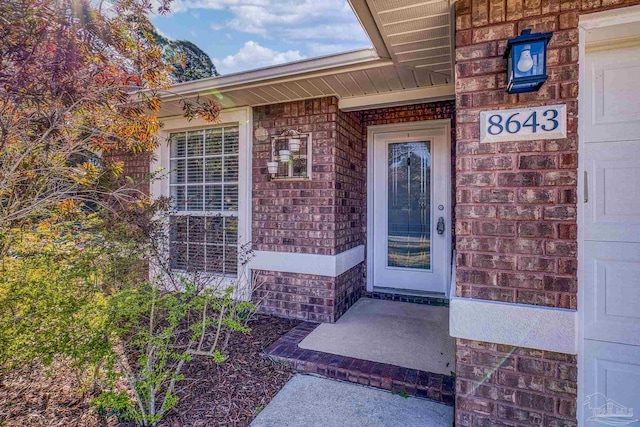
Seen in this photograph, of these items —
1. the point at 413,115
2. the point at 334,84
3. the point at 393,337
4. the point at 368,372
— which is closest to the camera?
the point at 368,372

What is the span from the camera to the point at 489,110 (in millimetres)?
1832

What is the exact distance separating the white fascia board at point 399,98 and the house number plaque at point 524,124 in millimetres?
1620

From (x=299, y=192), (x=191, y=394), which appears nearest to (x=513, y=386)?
(x=191, y=394)

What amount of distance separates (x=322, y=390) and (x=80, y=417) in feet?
5.42

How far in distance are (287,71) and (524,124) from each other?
7.14 feet

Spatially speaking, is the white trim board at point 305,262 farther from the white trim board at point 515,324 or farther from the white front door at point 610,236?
the white front door at point 610,236

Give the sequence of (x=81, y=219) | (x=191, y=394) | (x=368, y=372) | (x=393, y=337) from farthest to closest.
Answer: (x=393, y=337), (x=81, y=219), (x=368, y=372), (x=191, y=394)

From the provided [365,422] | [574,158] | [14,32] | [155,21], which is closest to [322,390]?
[365,422]

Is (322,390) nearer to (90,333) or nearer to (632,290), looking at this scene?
(90,333)

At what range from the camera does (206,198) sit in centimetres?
444

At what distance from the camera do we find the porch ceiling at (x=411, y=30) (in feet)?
6.57

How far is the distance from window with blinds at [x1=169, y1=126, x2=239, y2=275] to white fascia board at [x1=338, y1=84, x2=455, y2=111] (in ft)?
5.25

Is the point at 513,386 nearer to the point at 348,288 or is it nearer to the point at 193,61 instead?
the point at 348,288

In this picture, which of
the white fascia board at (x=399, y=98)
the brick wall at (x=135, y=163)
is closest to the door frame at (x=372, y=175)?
the white fascia board at (x=399, y=98)
